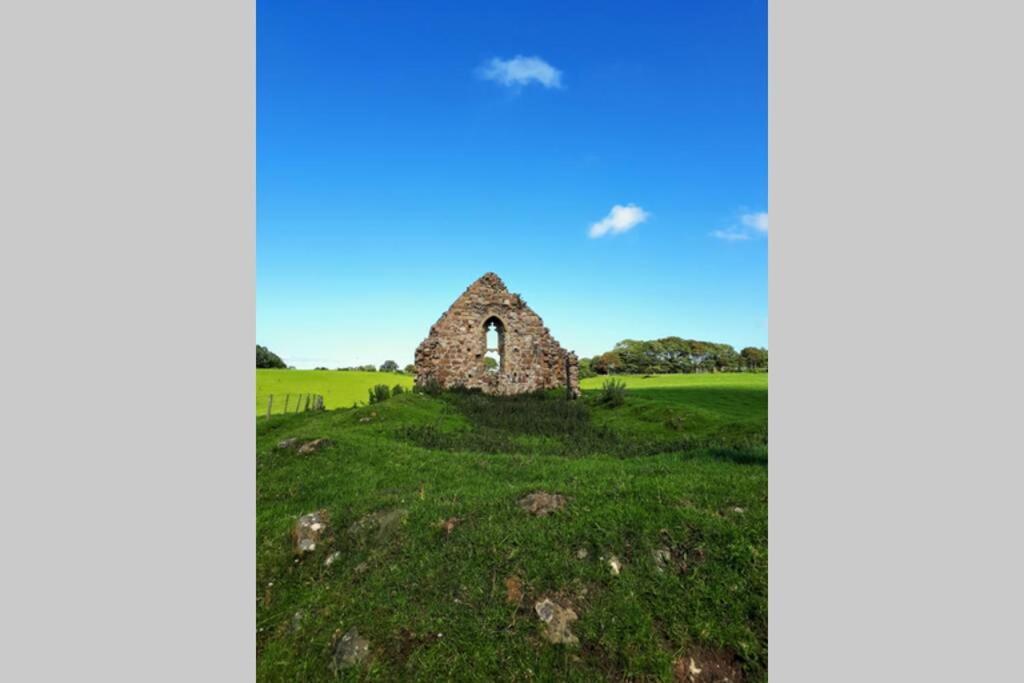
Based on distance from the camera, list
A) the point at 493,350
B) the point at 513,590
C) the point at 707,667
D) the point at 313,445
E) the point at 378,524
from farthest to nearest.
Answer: the point at 493,350 → the point at 313,445 → the point at 378,524 → the point at 513,590 → the point at 707,667

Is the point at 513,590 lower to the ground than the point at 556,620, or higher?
higher

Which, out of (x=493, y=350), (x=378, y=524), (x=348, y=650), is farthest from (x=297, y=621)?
Answer: (x=493, y=350)

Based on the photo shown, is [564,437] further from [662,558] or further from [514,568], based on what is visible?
[514,568]

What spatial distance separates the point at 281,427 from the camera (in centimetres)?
1723

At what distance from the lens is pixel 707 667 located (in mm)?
5000

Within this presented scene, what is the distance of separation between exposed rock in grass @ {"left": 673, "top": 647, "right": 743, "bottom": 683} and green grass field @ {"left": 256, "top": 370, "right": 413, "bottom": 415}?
28.1m

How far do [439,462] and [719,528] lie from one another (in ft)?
20.4

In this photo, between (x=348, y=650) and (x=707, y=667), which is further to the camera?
(x=348, y=650)

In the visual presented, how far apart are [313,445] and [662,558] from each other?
9.56 meters

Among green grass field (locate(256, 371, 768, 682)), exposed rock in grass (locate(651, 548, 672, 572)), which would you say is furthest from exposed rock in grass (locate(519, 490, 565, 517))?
exposed rock in grass (locate(651, 548, 672, 572))

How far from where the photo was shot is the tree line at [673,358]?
2611 inches

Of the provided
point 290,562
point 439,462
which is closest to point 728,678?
point 290,562

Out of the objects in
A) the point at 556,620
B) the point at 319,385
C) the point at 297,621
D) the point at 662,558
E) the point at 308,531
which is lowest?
the point at 297,621

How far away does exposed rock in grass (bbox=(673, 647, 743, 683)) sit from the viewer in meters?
4.89
